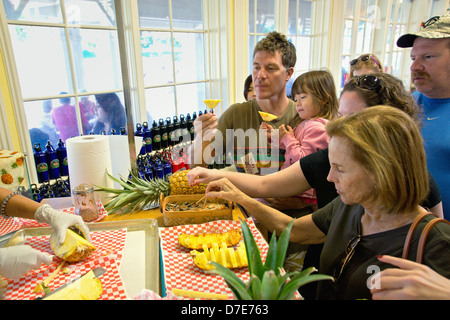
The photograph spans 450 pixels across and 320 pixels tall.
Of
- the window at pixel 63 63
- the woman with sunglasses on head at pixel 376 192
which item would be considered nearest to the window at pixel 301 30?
the window at pixel 63 63

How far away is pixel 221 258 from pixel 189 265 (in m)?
0.15

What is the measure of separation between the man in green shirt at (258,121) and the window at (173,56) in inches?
79.9

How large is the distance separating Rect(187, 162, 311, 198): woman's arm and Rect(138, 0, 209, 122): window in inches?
105

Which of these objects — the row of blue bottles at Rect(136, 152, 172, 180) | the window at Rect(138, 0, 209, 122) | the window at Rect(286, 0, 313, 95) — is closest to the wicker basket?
the row of blue bottles at Rect(136, 152, 172, 180)

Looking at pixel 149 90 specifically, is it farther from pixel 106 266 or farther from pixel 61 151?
pixel 106 266

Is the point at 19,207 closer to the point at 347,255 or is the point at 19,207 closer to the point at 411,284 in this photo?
the point at 347,255

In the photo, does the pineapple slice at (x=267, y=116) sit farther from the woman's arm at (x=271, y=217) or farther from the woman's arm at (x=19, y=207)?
the woman's arm at (x=19, y=207)

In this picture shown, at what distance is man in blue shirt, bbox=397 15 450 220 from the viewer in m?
1.97

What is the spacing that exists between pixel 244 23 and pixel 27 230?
14.5ft

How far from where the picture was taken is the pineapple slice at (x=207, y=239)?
1.47 m

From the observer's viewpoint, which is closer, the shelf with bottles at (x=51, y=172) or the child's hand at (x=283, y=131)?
the child's hand at (x=283, y=131)

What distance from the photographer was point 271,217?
5.63ft

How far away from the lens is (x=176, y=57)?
457 cm
